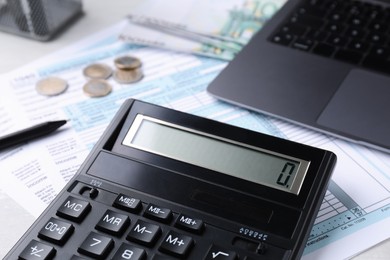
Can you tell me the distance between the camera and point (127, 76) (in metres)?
0.57

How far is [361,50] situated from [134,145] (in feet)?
0.82

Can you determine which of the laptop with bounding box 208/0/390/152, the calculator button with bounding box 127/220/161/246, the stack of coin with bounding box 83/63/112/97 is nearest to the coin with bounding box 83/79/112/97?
the stack of coin with bounding box 83/63/112/97

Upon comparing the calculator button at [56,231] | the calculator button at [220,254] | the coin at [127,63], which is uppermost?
the coin at [127,63]

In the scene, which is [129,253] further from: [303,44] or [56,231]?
[303,44]

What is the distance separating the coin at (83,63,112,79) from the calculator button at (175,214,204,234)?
23cm

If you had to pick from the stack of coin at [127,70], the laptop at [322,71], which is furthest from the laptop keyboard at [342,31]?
the stack of coin at [127,70]

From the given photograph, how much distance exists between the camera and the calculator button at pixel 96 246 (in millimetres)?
364

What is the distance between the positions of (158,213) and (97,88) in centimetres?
21

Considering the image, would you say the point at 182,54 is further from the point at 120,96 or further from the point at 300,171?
the point at 300,171

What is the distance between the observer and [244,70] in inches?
21.6

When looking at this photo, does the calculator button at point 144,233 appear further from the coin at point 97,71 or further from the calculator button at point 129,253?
the coin at point 97,71

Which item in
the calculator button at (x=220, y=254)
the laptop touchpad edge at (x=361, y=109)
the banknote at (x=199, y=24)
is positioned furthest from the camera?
the banknote at (x=199, y=24)

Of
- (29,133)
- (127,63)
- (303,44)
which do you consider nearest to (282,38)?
(303,44)

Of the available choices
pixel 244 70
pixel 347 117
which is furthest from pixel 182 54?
pixel 347 117
